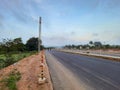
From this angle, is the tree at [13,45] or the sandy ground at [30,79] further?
the tree at [13,45]

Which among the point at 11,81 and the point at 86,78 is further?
the point at 11,81

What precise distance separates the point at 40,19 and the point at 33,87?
4276 cm

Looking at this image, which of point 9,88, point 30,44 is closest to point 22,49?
point 30,44

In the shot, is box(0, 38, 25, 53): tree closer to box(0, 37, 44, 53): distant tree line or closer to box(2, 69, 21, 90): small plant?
box(0, 37, 44, 53): distant tree line

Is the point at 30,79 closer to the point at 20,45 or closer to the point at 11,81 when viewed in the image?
the point at 11,81

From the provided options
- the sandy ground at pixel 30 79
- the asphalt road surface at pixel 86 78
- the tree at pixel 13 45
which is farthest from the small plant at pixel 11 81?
the tree at pixel 13 45

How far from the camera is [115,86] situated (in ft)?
32.6

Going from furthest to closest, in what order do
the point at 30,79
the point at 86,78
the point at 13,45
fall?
the point at 13,45
the point at 30,79
the point at 86,78

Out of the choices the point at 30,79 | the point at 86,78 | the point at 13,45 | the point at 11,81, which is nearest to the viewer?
the point at 86,78

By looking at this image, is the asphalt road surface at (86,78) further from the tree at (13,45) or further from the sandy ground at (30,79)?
the tree at (13,45)

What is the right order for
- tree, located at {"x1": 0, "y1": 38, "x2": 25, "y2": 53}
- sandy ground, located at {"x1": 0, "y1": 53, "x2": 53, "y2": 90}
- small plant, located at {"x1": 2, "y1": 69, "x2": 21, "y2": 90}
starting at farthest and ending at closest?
tree, located at {"x1": 0, "y1": 38, "x2": 25, "y2": 53}, small plant, located at {"x1": 2, "y1": 69, "x2": 21, "y2": 90}, sandy ground, located at {"x1": 0, "y1": 53, "x2": 53, "y2": 90}

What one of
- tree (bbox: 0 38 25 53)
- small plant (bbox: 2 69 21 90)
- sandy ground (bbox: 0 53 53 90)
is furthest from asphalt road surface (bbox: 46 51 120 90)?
tree (bbox: 0 38 25 53)

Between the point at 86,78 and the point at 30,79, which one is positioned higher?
the point at 86,78

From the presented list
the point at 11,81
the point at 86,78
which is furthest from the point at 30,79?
the point at 86,78
